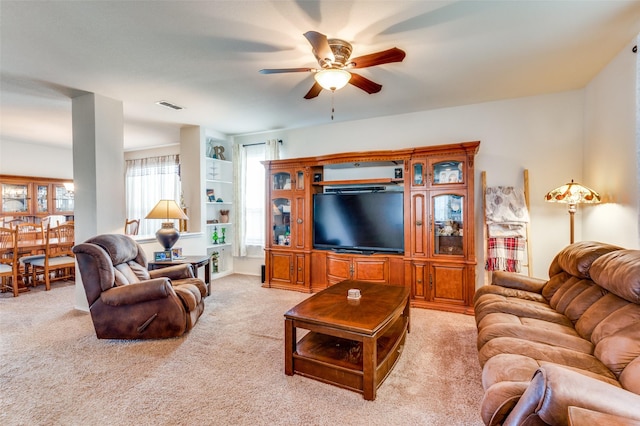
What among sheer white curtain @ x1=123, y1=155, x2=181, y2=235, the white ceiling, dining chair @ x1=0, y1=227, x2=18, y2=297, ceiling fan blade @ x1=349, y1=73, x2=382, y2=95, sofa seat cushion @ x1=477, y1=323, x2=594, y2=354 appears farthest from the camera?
sheer white curtain @ x1=123, y1=155, x2=181, y2=235

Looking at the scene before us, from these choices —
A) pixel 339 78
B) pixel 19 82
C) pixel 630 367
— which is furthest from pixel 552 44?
pixel 19 82

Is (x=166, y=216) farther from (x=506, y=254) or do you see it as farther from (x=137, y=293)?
(x=506, y=254)

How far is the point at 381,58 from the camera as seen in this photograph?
228cm

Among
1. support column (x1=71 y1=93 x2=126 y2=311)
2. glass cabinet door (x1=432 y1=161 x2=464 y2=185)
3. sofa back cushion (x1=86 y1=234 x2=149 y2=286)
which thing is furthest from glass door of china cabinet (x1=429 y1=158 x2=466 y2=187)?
support column (x1=71 y1=93 x2=126 y2=311)

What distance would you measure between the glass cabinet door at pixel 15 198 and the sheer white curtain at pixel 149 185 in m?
1.78

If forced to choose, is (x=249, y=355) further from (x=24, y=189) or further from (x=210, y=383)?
(x=24, y=189)

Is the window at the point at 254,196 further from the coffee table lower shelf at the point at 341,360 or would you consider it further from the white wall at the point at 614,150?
the white wall at the point at 614,150

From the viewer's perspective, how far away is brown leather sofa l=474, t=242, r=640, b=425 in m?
1.08

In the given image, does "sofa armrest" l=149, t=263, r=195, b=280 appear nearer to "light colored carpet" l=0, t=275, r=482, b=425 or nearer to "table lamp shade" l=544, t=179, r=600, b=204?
"light colored carpet" l=0, t=275, r=482, b=425

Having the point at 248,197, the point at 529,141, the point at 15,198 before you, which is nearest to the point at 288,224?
the point at 248,197

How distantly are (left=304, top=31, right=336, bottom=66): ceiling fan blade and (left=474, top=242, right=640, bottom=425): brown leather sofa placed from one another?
6.54 ft

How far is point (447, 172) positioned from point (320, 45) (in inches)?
99.9

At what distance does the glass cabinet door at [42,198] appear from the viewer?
255 inches

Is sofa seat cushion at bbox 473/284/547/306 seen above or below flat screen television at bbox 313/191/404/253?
below
